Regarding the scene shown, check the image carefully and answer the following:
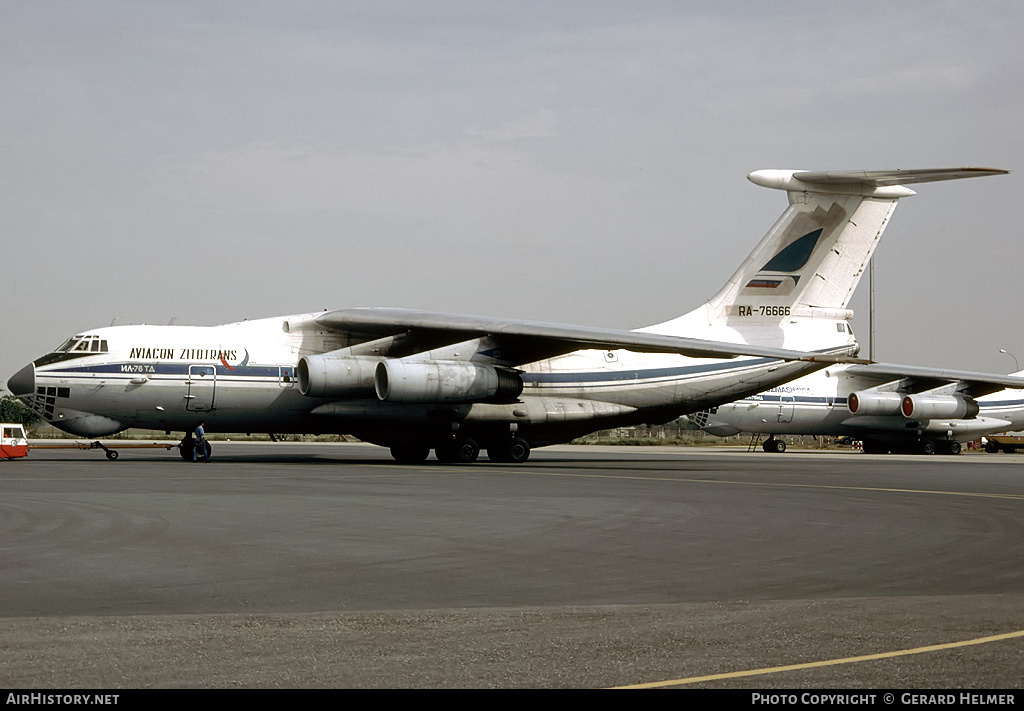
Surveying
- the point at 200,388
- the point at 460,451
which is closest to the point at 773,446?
the point at 460,451

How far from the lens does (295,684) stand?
479 centimetres

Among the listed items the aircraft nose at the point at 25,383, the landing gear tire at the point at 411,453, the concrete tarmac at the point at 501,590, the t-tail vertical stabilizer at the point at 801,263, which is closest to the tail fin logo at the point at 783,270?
the t-tail vertical stabilizer at the point at 801,263

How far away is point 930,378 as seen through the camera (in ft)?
131

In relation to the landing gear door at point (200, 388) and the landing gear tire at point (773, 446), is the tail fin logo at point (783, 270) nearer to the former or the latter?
the landing gear door at point (200, 388)

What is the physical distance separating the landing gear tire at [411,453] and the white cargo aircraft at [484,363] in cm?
5

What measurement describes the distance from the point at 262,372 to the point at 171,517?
1350 centimetres

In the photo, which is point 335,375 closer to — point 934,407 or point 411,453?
point 411,453

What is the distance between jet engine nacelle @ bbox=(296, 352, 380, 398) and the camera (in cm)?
2417

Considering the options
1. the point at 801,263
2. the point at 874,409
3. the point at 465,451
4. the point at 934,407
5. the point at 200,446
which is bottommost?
the point at 465,451

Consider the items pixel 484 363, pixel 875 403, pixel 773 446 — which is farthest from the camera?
pixel 773 446

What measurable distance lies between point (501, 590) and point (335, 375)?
17.2m

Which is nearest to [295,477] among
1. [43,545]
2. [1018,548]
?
[43,545]

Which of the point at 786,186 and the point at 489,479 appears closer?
the point at 489,479

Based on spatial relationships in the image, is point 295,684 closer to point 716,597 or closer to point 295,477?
point 716,597
